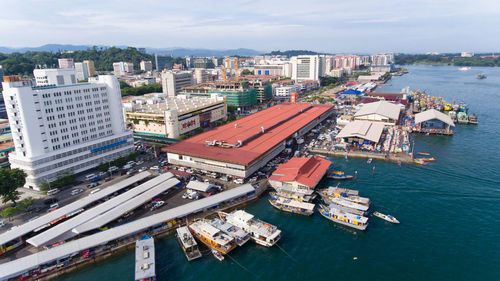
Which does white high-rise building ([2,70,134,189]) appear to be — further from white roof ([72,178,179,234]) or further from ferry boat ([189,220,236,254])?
ferry boat ([189,220,236,254])

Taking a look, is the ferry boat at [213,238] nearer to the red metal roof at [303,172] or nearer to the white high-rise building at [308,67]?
the red metal roof at [303,172]

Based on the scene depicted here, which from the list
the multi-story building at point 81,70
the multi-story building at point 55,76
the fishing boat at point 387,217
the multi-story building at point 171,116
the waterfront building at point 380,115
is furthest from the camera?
the multi-story building at point 81,70

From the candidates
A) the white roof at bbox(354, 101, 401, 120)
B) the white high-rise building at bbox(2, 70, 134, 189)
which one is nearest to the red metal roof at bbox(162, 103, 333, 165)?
the white high-rise building at bbox(2, 70, 134, 189)

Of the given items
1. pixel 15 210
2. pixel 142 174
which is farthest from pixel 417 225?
pixel 15 210

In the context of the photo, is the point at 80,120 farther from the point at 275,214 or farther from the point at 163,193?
the point at 275,214

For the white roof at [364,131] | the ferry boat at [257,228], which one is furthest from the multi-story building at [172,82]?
the ferry boat at [257,228]

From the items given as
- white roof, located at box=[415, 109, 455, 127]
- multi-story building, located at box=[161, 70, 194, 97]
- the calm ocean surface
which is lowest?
the calm ocean surface
